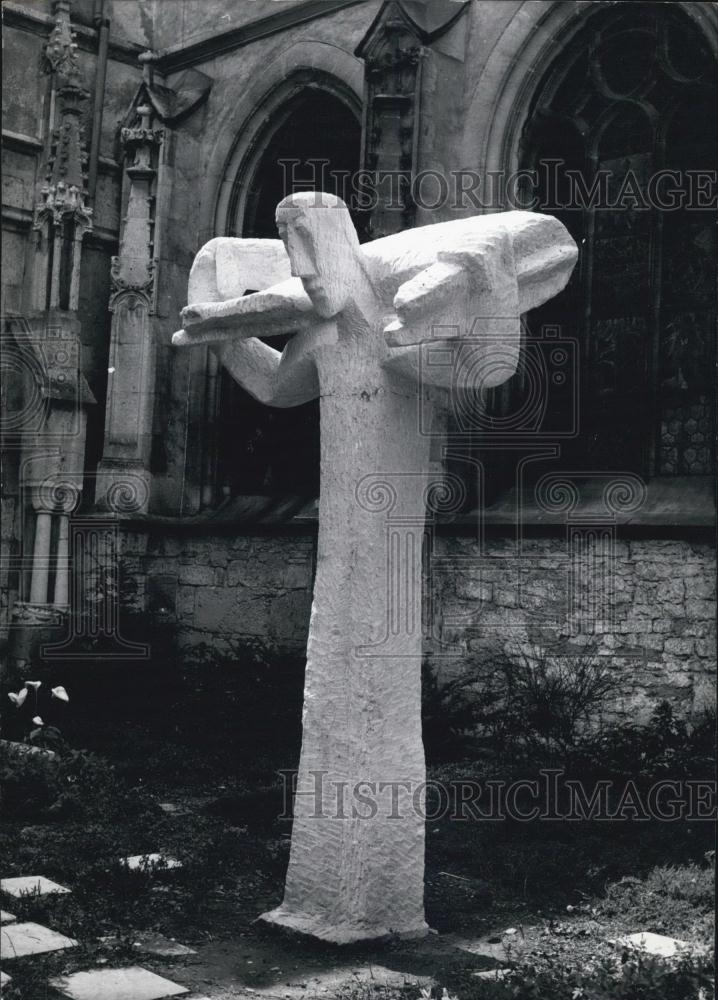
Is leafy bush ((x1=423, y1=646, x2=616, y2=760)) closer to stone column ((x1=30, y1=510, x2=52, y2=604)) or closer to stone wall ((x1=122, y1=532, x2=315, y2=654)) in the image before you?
stone wall ((x1=122, y1=532, x2=315, y2=654))

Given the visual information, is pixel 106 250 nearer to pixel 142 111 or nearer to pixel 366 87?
pixel 142 111

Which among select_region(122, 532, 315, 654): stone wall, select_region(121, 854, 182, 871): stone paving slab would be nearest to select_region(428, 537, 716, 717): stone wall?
select_region(122, 532, 315, 654): stone wall

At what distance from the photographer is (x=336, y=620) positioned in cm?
376

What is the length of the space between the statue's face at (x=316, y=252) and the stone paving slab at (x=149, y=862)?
2.18 meters

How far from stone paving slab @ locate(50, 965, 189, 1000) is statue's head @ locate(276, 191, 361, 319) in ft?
6.80

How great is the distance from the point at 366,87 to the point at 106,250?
365 cm

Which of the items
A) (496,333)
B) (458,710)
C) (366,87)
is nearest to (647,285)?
(366,87)

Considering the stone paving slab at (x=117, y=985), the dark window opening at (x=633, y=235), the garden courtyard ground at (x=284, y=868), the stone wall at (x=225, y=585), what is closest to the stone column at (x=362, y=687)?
the garden courtyard ground at (x=284, y=868)

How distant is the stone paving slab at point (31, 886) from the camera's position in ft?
13.1

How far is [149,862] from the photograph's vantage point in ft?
14.4

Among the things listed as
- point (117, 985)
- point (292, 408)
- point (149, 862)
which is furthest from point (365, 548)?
point (292, 408)

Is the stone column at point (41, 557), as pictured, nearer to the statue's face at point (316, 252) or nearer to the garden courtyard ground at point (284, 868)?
the garden courtyard ground at point (284, 868)

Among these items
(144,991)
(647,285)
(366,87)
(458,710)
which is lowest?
(144,991)

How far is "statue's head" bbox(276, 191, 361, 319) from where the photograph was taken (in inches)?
143
